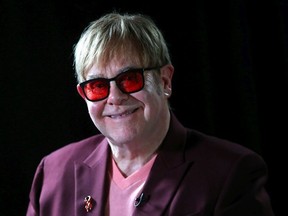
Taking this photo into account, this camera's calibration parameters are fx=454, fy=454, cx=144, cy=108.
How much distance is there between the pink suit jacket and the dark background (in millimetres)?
309

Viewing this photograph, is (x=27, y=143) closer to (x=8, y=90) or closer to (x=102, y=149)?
(x=8, y=90)

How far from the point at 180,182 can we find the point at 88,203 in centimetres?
28

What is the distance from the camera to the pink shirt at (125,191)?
4.25 feet

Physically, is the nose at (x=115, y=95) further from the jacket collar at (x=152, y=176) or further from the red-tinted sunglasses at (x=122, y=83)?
the jacket collar at (x=152, y=176)

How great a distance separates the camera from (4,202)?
1.75 meters

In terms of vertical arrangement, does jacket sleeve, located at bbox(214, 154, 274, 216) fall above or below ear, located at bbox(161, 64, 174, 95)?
below

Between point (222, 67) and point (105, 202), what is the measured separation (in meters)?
0.71

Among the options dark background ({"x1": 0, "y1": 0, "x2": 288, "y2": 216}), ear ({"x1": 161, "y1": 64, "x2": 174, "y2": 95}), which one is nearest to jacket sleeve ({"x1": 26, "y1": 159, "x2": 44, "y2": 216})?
dark background ({"x1": 0, "y1": 0, "x2": 288, "y2": 216})

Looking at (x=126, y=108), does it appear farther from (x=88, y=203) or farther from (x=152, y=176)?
(x=88, y=203)

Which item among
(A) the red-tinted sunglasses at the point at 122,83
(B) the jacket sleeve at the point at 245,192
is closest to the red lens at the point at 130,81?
(A) the red-tinted sunglasses at the point at 122,83

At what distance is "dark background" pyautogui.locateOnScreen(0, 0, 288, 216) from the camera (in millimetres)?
1674

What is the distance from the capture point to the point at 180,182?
4.19 feet

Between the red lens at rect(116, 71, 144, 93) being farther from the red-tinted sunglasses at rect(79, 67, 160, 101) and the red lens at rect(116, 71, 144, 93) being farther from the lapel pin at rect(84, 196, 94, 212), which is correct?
the lapel pin at rect(84, 196, 94, 212)

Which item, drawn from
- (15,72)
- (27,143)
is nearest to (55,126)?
(27,143)
